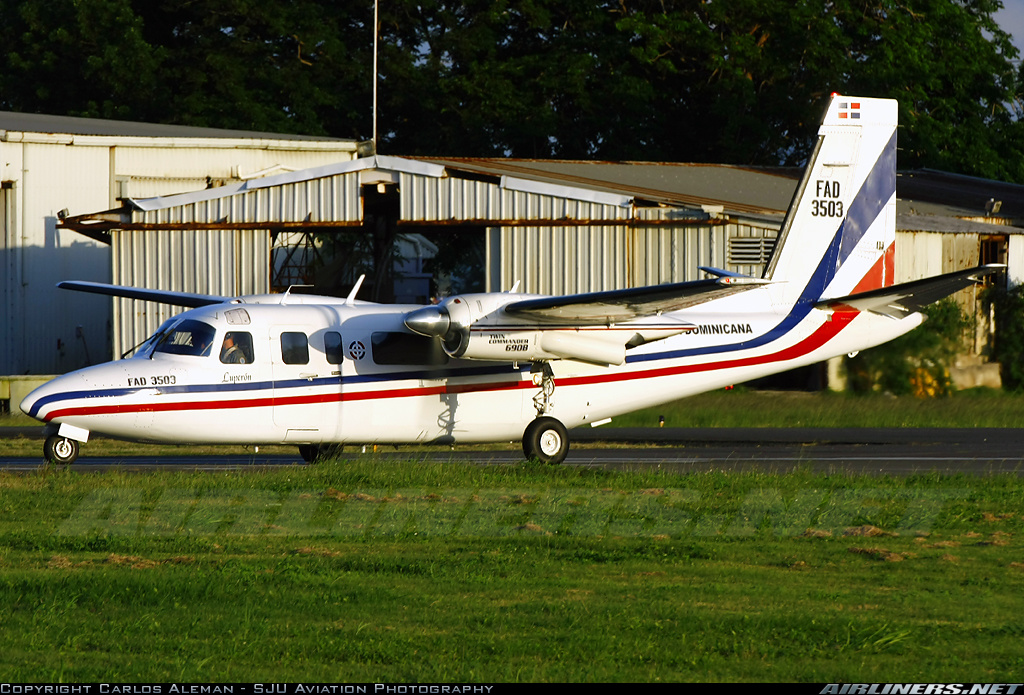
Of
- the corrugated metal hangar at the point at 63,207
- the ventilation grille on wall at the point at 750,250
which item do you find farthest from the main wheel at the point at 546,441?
the corrugated metal hangar at the point at 63,207

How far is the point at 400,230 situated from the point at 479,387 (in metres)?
12.9

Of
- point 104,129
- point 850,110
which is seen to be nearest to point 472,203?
point 850,110

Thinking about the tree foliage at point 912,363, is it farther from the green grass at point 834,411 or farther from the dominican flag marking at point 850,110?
the dominican flag marking at point 850,110

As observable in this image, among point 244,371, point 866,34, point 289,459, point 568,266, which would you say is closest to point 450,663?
point 244,371

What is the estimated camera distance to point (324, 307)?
58.5 ft

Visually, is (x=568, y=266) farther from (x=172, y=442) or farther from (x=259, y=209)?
(x=172, y=442)

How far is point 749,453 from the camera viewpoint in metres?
19.8

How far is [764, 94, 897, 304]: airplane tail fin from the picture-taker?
66.4 ft

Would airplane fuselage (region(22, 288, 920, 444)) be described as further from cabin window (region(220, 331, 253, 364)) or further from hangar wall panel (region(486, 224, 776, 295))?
hangar wall panel (region(486, 224, 776, 295))

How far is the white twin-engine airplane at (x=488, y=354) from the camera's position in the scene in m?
16.4

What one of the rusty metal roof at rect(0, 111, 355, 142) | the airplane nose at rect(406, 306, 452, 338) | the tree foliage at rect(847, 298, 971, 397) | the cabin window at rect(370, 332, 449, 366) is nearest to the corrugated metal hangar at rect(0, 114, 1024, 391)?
the rusty metal roof at rect(0, 111, 355, 142)

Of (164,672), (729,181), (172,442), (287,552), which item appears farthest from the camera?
(729,181)

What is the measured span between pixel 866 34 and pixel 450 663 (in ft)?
140

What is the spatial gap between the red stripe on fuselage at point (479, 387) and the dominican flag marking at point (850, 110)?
3.78m
